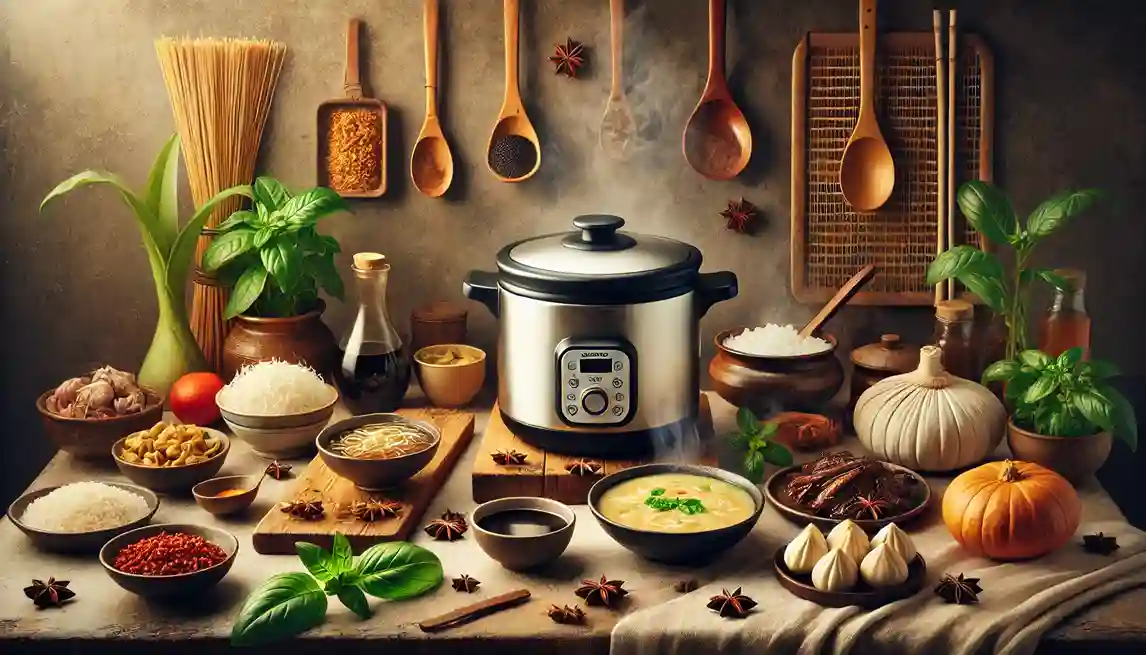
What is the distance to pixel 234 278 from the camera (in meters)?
2.57

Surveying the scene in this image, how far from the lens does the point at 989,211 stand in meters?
2.47

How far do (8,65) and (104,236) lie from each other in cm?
37

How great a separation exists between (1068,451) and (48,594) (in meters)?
1.55

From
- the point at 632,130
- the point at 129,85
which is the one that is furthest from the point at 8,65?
the point at 632,130

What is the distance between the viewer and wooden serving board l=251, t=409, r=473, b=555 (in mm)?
2035

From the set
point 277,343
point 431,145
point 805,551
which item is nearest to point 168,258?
point 277,343

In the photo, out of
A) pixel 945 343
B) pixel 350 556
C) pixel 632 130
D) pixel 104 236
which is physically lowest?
pixel 350 556

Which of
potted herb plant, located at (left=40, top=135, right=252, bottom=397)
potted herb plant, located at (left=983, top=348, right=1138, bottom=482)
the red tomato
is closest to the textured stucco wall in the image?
potted herb plant, located at (left=40, top=135, right=252, bottom=397)

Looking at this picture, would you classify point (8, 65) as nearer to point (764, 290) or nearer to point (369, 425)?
point (369, 425)

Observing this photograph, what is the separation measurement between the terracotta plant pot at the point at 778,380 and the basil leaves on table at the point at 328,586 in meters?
0.78

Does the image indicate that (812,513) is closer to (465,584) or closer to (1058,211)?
(465,584)

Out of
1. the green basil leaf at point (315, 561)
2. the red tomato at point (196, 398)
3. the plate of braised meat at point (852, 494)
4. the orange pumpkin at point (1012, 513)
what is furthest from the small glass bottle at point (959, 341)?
the red tomato at point (196, 398)

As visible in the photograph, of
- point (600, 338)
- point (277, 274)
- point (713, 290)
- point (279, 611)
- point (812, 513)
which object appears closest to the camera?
point (279, 611)

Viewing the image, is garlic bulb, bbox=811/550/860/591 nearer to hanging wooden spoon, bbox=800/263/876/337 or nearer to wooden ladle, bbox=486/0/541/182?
hanging wooden spoon, bbox=800/263/876/337
